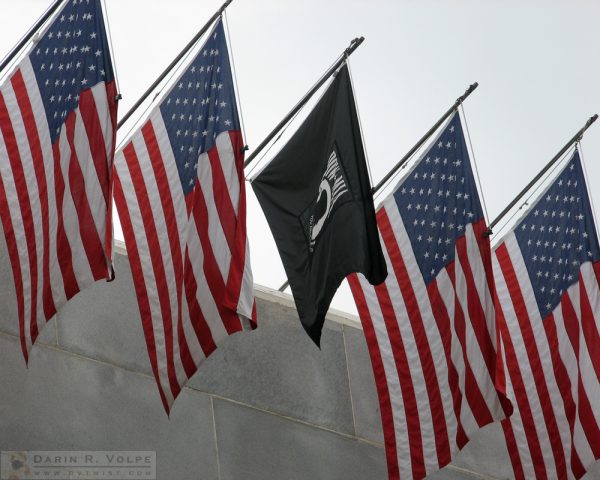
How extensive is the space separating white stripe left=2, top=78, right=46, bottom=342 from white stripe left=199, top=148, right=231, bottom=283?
56.2 inches

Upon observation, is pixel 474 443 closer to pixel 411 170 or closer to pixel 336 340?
pixel 336 340

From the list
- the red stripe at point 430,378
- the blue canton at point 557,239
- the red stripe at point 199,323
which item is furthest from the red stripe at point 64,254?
the blue canton at point 557,239

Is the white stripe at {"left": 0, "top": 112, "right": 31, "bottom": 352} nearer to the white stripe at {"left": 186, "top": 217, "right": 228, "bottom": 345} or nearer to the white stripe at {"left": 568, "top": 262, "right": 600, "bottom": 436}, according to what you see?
the white stripe at {"left": 186, "top": 217, "right": 228, "bottom": 345}

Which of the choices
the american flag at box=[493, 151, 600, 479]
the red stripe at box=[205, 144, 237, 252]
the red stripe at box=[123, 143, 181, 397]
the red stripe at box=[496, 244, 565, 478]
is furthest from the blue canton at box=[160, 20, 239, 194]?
the red stripe at box=[496, 244, 565, 478]

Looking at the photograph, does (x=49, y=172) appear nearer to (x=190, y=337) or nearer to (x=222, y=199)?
(x=222, y=199)

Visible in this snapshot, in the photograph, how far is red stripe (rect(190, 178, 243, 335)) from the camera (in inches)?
451

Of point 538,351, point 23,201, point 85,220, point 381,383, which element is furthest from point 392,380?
point 23,201

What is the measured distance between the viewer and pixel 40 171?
1114 centimetres

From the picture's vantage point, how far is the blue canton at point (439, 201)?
12617 mm

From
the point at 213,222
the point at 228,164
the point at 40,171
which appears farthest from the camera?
the point at 228,164

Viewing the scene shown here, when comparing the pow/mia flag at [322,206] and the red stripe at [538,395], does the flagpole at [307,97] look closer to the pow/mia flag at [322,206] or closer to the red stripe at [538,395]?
the pow/mia flag at [322,206]

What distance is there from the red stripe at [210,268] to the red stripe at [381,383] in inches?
49.0

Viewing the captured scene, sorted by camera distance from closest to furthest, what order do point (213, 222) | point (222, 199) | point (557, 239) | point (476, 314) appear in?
1. point (213, 222)
2. point (222, 199)
3. point (476, 314)
4. point (557, 239)

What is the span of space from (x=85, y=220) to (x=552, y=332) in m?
4.48
